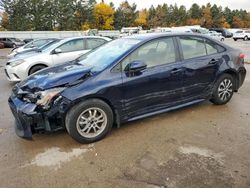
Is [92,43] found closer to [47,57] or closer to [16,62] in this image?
[47,57]

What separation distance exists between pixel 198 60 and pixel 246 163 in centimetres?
214

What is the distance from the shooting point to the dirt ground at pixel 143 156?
119 inches

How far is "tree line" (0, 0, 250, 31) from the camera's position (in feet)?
177

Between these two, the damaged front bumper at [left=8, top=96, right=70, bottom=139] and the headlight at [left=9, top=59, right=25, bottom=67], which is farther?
the headlight at [left=9, top=59, right=25, bottom=67]

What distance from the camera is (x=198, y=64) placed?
4.82 meters

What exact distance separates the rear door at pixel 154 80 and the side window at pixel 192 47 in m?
0.22

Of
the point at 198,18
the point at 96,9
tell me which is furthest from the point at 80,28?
the point at 198,18

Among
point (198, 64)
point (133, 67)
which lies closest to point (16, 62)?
point (133, 67)

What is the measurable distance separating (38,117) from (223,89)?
3.64 meters

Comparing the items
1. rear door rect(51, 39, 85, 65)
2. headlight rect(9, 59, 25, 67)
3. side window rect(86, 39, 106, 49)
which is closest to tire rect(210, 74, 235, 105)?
rear door rect(51, 39, 85, 65)

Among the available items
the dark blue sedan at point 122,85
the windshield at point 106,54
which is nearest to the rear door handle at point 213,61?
the dark blue sedan at point 122,85

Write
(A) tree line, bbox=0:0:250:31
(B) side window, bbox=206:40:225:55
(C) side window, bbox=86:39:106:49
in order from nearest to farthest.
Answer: (B) side window, bbox=206:40:225:55, (C) side window, bbox=86:39:106:49, (A) tree line, bbox=0:0:250:31

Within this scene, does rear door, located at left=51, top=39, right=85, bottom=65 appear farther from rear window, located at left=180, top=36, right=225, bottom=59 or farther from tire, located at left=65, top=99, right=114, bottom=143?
tire, located at left=65, top=99, right=114, bottom=143

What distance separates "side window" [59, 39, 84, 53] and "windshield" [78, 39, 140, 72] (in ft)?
12.3
